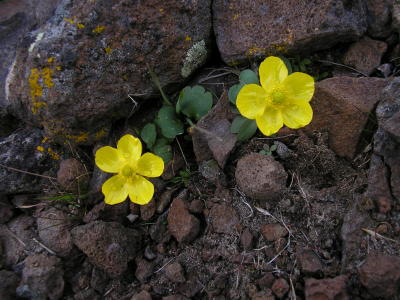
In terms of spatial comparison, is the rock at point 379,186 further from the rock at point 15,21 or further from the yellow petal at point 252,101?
the rock at point 15,21

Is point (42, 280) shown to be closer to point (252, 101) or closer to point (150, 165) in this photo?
point (150, 165)

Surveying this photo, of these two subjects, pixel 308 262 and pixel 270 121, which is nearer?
pixel 308 262

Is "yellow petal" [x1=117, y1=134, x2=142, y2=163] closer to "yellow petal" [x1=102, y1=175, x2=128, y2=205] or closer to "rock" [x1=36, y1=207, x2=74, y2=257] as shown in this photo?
"yellow petal" [x1=102, y1=175, x2=128, y2=205]

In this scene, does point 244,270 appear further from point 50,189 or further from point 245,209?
point 50,189

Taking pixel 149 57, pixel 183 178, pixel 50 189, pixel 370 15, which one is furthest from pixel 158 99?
pixel 370 15

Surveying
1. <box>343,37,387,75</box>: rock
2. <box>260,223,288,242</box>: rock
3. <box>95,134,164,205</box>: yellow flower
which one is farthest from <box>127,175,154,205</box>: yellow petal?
<box>343,37,387,75</box>: rock

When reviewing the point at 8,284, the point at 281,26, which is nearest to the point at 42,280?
the point at 8,284
